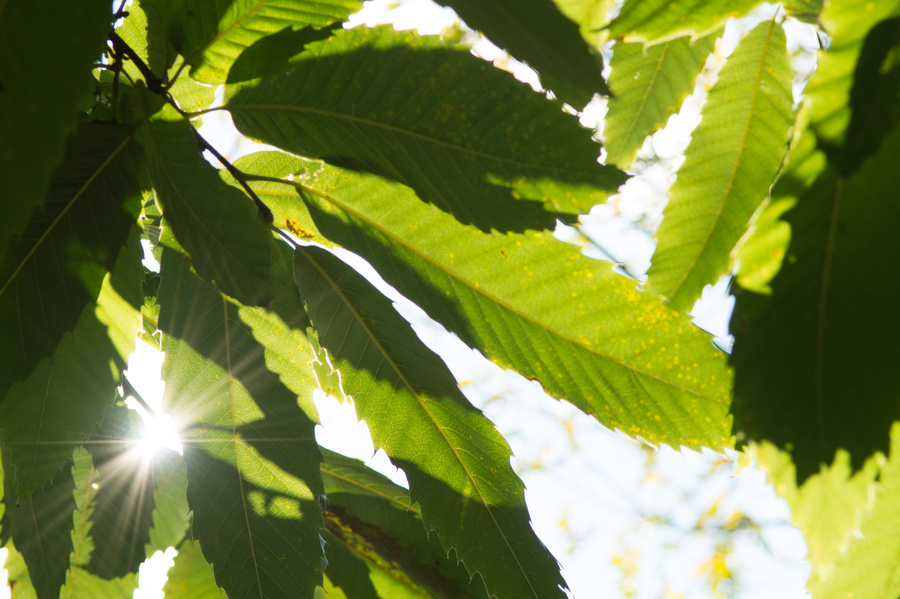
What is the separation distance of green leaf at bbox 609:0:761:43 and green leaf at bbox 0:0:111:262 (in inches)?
13.1

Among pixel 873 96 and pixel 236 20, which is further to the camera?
pixel 236 20

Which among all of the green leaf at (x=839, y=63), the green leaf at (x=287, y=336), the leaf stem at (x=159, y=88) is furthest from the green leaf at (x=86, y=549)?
the green leaf at (x=839, y=63)

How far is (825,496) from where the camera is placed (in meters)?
0.31

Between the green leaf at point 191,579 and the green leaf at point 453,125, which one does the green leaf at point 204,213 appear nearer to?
the green leaf at point 453,125

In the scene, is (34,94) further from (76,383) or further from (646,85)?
(646,85)

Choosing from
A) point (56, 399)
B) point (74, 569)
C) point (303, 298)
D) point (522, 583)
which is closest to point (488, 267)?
point (303, 298)

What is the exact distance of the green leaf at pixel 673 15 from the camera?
0.39 m

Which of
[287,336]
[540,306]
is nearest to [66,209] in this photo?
[287,336]

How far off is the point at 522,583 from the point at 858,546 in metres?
0.34

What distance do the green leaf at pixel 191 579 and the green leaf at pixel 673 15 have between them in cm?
92

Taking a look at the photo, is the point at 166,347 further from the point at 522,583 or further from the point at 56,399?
the point at 522,583

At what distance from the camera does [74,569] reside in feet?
3.15

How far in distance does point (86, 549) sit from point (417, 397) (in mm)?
678

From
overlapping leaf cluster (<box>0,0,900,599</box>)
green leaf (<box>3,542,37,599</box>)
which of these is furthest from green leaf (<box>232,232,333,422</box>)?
green leaf (<box>3,542,37,599</box>)
